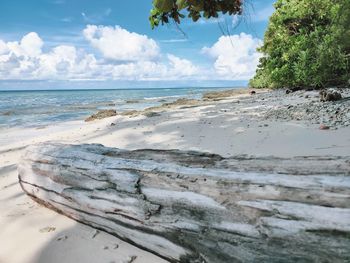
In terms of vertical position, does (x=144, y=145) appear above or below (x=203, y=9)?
below

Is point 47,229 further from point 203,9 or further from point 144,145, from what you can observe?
point 144,145

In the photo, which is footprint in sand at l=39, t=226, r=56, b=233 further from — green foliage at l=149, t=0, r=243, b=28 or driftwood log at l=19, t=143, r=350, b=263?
green foliage at l=149, t=0, r=243, b=28

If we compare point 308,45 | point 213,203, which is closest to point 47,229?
point 213,203

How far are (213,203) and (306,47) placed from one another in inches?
531

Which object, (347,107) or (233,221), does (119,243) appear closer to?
(233,221)

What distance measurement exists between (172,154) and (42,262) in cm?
141

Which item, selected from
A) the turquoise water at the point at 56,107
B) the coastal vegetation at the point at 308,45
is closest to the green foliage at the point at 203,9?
the coastal vegetation at the point at 308,45

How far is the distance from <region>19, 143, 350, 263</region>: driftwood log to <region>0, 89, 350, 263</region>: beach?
192mm

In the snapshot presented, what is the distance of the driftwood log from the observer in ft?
6.36

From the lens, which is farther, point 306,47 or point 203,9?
point 306,47

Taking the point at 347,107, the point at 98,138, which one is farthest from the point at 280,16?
the point at 98,138

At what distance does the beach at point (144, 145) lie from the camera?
9.22 feet

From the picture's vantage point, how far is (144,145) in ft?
22.4

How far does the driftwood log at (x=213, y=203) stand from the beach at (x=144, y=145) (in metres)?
0.19
